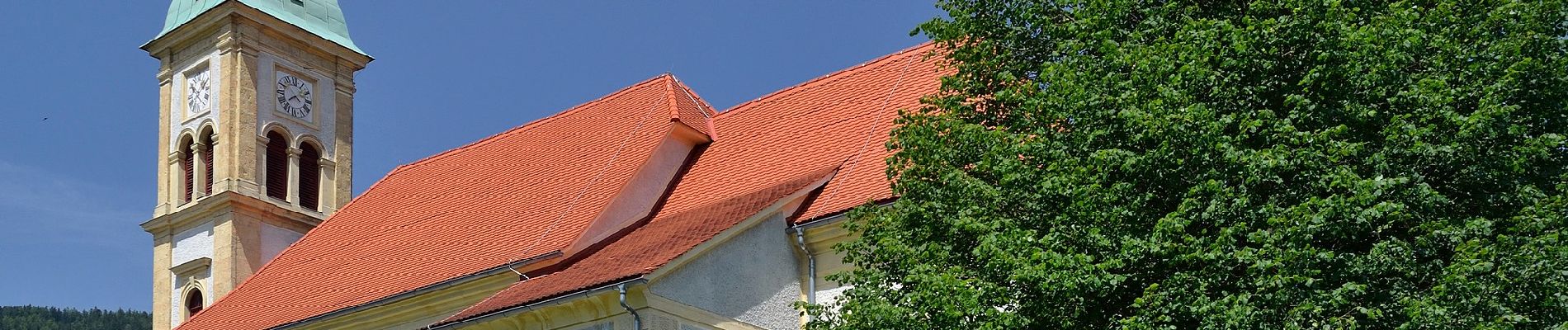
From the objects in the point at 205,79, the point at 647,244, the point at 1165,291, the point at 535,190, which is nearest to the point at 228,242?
the point at 205,79

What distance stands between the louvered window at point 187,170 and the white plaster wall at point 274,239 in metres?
1.85

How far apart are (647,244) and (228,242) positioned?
13.1 m

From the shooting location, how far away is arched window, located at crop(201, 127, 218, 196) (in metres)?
30.1

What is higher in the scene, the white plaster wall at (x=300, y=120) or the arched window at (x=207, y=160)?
the white plaster wall at (x=300, y=120)

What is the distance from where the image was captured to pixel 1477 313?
10664mm

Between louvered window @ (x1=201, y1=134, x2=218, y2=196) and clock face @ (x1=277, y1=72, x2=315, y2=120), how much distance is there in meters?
1.22

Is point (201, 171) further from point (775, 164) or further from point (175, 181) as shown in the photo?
point (775, 164)

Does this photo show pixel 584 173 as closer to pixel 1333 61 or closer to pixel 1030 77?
pixel 1030 77

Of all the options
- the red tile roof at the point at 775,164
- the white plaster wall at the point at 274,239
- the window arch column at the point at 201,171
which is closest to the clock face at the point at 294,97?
the window arch column at the point at 201,171

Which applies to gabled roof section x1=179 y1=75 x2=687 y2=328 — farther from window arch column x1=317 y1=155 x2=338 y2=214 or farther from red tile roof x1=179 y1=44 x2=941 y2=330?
window arch column x1=317 y1=155 x2=338 y2=214

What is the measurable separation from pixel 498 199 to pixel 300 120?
390 inches

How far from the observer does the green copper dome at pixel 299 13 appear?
30688mm

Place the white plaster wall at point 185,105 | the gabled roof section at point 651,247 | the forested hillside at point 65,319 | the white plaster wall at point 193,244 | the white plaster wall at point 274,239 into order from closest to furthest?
1. the gabled roof section at point 651,247
2. the white plaster wall at point 274,239
3. the white plaster wall at point 193,244
4. the white plaster wall at point 185,105
5. the forested hillside at point 65,319

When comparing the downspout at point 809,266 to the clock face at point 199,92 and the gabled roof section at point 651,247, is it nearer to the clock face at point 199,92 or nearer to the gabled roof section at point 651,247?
the gabled roof section at point 651,247
